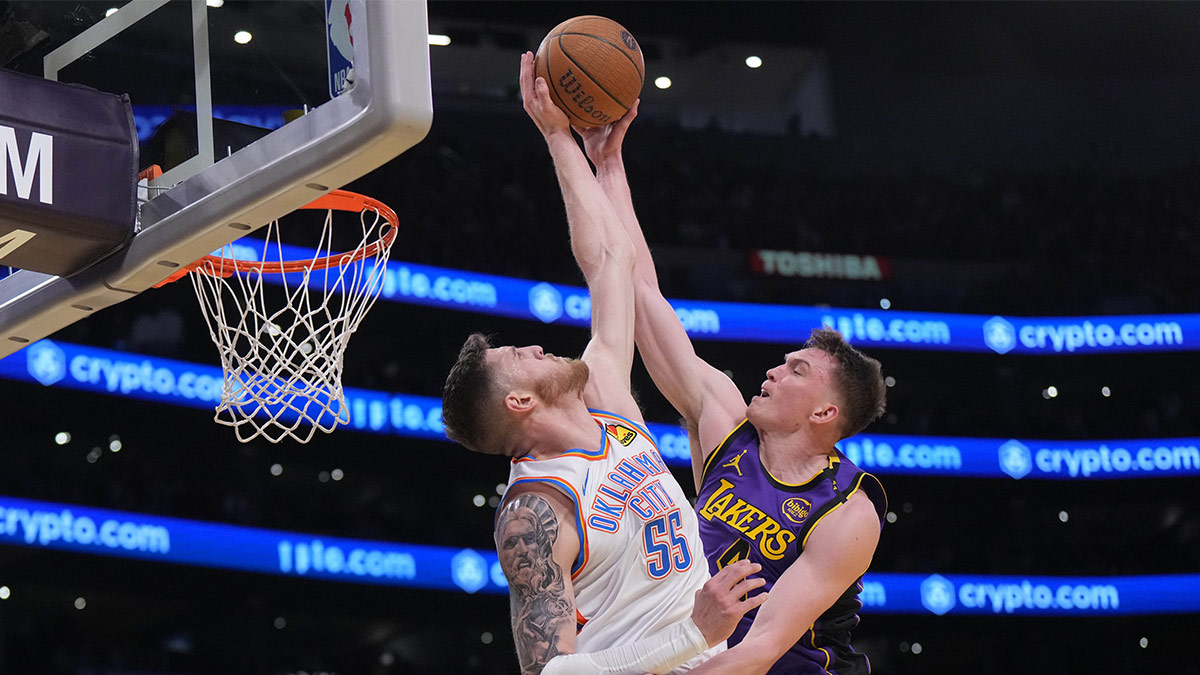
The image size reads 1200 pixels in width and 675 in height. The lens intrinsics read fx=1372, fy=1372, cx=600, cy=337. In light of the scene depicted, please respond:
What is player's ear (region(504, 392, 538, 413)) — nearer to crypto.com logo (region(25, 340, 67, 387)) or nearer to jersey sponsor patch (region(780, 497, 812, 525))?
jersey sponsor patch (region(780, 497, 812, 525))

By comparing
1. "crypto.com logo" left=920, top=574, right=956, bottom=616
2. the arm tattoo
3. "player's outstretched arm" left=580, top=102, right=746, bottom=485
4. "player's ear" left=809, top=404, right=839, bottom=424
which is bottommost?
the arm tattoo

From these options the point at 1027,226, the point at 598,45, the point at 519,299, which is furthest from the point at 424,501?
the point at 598,45

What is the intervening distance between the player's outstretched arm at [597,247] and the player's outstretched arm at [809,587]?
59 cm

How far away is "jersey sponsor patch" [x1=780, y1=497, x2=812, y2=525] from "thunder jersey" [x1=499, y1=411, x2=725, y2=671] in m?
0.46

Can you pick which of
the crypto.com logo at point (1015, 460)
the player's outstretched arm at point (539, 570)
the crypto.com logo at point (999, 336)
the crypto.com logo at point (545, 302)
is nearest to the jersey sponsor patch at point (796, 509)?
the player's outstretched arm at point (539, 570)

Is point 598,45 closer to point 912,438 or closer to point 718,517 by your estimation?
point 718,517

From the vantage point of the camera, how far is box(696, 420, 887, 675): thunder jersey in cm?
359

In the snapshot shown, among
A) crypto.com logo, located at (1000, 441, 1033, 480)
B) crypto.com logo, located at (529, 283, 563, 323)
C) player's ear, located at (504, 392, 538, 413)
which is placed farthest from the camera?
crypto.com logo, located at (1000, 441, 1033, 480)

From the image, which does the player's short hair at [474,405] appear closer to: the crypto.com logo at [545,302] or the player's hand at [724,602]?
the player's hand at [724,602]

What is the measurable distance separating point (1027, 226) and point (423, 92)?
13.1 metres

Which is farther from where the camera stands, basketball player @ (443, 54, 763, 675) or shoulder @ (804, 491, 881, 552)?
shoulder @ (804, 491, 881, 552)

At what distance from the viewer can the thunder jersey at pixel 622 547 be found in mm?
3021

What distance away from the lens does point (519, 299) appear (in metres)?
12.3

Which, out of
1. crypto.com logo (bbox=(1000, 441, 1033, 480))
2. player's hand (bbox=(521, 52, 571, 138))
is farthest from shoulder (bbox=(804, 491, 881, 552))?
crypto.com logo (bbox=(1000, 441, 1033, 480))
